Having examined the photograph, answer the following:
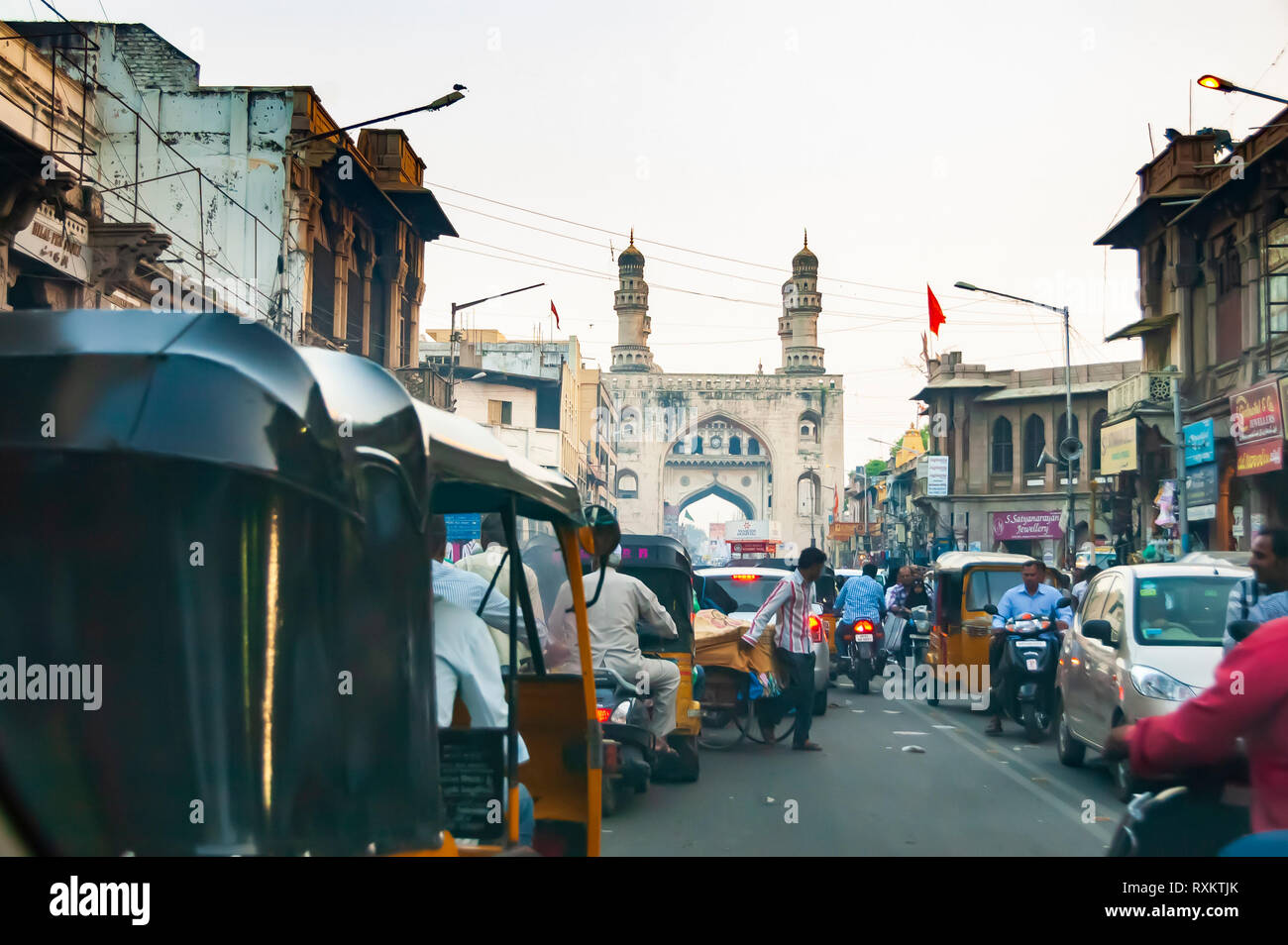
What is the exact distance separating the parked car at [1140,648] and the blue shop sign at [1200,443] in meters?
17.7

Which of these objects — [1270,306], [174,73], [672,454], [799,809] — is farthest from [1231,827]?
[672,454]

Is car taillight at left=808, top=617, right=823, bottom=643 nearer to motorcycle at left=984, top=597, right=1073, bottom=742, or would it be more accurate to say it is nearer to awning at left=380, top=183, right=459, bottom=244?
motorcycle at left=984, top=597, right=1073, bottom=742

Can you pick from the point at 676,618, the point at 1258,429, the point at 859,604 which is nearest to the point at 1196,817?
the point at 676,618

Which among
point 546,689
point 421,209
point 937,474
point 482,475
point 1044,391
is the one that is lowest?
point 546,689

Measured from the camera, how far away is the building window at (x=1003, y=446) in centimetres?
5275

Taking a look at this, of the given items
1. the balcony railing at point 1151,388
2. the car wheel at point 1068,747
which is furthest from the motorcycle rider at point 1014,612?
the balcony railing at point 1151,388

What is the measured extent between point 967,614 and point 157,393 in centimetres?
1329

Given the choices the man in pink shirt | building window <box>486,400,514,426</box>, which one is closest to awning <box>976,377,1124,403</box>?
building window <box>486,400,514,426</box>

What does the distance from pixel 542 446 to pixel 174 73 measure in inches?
1111

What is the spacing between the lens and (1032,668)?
12.3 meters

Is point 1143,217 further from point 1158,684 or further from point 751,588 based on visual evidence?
point 1158,684

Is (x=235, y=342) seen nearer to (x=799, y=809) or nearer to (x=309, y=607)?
(x=309, y=607)

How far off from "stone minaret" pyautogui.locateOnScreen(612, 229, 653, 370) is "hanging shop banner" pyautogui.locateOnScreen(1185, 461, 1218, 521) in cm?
6687

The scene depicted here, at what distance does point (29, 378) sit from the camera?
2.82 meters
